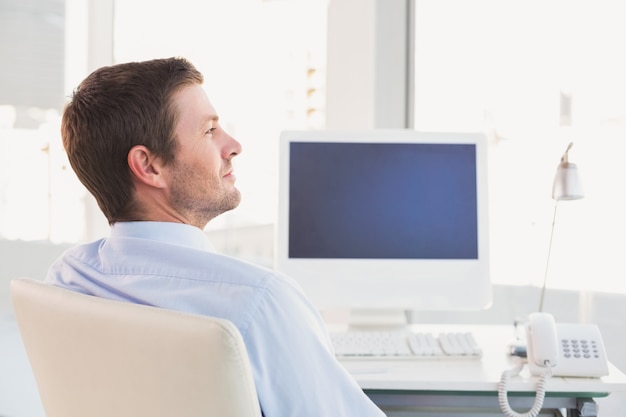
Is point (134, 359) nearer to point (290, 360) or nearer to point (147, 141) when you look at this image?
point (290, 360)

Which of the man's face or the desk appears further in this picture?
the desk

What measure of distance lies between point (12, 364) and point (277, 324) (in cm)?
248

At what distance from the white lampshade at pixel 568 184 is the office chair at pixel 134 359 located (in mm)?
1523

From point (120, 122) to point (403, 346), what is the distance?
96 centimetres

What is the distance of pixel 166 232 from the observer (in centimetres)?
122

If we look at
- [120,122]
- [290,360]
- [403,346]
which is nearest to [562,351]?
[403,346]

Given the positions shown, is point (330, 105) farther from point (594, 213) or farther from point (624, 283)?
point (624, 283)

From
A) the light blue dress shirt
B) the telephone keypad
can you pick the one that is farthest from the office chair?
the telephone keypad

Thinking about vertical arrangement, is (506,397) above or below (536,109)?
below

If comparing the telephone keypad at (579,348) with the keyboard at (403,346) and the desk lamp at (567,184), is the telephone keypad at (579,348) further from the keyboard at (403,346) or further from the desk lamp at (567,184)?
the desk lamp at (567,184)

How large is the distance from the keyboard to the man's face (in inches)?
25.9

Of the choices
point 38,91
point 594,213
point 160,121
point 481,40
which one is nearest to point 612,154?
point 594,213

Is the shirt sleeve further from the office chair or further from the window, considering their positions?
the window

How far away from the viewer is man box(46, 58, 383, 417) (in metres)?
0.98
